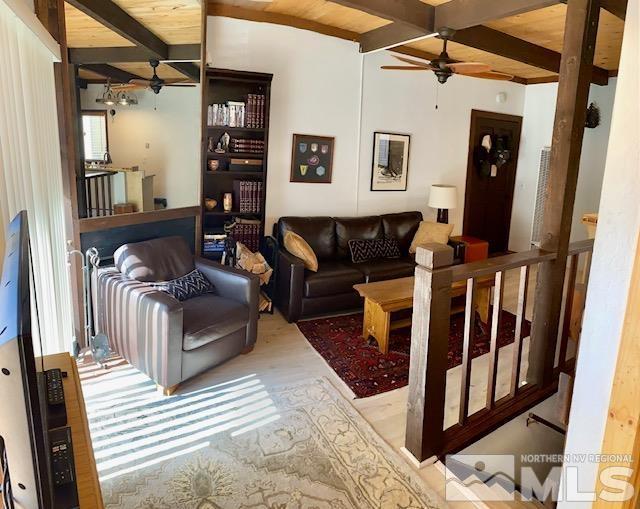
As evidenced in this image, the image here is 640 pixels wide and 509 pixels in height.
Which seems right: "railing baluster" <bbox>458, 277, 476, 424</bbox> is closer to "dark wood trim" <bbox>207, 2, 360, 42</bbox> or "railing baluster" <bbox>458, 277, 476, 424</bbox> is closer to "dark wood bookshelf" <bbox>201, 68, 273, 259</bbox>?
"dark wood bookshelf" <bbox>201, 68, 273, 259</bbox>

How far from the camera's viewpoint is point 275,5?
4.07m

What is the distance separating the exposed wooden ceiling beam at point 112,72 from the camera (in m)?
2.99

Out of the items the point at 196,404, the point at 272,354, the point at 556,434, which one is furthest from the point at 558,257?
the point at 196,404

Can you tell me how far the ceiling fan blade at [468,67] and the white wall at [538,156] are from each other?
288 centimetres

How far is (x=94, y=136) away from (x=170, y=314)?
1.40 metres

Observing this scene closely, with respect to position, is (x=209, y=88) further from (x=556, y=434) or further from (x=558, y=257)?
→ (x=556, y=434)

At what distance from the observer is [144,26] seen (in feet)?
11.0

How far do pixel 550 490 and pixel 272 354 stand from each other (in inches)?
77.9

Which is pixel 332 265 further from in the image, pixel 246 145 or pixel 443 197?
pixel 443 197

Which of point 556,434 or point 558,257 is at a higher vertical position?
point 558,257

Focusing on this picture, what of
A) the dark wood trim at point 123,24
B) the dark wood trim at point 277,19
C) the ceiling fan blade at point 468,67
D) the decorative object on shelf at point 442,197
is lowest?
the decorative object on shelf at point 442,197

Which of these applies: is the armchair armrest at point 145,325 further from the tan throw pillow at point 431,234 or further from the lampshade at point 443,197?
the lampshade at point 443,197

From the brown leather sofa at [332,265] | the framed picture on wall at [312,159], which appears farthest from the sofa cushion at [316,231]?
the framed picture on wall at [312,159]

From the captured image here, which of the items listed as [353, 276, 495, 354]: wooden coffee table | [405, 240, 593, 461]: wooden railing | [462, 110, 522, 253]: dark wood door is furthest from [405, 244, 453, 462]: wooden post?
[462, 110, 522, 253]: dark wood door
